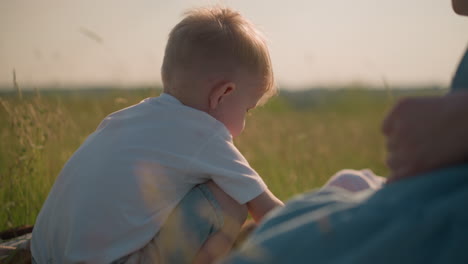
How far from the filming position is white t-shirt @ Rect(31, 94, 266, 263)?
1.53m

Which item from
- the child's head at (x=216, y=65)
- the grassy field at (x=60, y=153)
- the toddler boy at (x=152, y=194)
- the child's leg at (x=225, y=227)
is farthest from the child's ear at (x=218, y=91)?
the grassy field at (x=60, y=153)

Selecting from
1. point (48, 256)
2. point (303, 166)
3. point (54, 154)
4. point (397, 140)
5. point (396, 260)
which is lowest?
point (303, 166)

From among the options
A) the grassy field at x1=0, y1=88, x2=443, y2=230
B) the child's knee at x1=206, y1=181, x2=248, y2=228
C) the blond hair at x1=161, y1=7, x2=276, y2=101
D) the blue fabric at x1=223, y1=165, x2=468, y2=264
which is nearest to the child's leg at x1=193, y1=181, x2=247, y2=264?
the child's knee at x1=206, y1=181, x2=248, y2=228

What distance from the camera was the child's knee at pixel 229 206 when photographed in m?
1.64

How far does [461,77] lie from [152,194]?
3.40 feet

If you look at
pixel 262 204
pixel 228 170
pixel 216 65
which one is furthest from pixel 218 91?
pixel 262 204

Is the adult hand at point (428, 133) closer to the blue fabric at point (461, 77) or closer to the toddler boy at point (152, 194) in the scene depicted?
the blue fabric at point (461, 77)

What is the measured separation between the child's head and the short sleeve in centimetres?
26

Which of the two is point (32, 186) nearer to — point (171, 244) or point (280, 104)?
point (171, 244)

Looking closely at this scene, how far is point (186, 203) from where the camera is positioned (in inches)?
64.4

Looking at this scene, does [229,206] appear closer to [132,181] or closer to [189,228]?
[189,228]

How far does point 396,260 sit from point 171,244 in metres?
1.01

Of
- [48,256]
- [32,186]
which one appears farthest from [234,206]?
[32,186]

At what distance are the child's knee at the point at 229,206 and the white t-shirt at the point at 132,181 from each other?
0.18 ft
